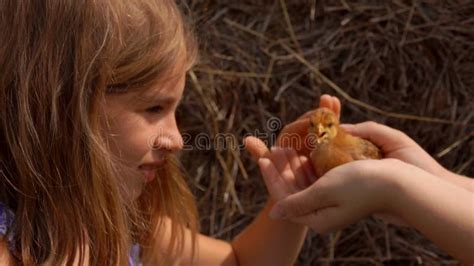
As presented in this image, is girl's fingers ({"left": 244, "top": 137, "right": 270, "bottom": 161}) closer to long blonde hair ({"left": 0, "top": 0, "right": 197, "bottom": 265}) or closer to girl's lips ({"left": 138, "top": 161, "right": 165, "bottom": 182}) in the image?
girl's lips ({"left": 138, "top": 161, "right": 165, "bottom": 182})

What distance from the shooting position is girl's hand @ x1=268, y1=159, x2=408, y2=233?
1.41m

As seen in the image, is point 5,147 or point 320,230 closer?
point 5,147

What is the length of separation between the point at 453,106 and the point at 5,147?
52.1 inches

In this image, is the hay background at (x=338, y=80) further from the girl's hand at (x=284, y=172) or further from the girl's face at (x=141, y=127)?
the girl's face at (x=141, y=127)

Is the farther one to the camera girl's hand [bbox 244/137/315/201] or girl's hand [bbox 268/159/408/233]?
girl's hand [bbox 244/137/315/201]

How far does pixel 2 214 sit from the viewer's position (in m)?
1.31

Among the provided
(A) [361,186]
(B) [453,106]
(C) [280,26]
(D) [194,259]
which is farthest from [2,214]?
(B) [453,106]

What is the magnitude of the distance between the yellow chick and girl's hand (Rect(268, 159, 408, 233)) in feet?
0.39

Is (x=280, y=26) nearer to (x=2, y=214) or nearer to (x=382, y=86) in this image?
(x=382, y=86)

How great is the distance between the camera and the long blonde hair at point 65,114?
4.23 ft

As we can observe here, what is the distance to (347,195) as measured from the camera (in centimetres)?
143

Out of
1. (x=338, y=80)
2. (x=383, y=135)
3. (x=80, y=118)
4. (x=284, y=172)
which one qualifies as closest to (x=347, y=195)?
(x=284, y=172)

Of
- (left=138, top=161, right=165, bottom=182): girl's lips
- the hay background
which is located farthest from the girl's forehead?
the hay background

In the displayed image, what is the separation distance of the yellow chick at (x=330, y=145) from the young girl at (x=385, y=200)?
0.07m
